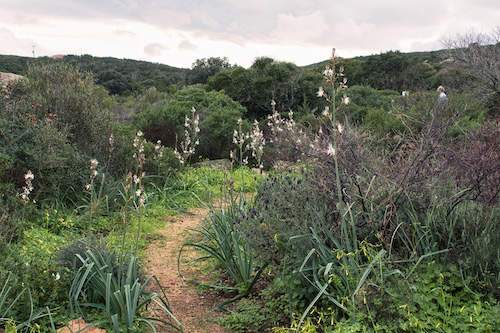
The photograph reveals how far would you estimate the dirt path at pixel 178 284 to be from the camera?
12.8 ft

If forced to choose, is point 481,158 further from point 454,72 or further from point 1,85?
point 454,72

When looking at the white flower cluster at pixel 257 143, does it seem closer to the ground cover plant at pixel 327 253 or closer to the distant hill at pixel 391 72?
the ground cover plant at pixel 327 253

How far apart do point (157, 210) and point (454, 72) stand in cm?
2744

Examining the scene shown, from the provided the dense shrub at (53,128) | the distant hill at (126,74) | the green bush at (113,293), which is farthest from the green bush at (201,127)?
the distant hill at (126,74)

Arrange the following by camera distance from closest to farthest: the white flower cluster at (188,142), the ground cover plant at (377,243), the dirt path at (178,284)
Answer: the ground cover plant at (377,243) < the dirt path at (178,284) < the white flower cluster at (188,142)

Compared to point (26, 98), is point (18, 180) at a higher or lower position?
lower

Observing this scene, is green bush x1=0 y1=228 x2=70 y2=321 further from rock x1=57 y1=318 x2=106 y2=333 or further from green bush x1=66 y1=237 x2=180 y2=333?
rock x1=57 y1=318 x2=106 y2=333

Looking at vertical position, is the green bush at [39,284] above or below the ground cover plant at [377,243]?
below

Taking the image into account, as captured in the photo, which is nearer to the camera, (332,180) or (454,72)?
(332,180)

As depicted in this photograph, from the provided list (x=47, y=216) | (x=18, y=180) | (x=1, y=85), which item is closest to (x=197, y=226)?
(x=47, y=216)

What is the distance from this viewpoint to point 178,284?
4758mm

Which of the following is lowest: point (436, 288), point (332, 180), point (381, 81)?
point (436, 288)

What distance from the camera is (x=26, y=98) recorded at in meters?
8.10

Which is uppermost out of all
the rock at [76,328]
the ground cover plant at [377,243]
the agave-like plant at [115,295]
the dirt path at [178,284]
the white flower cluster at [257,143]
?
the white flower cluster at [257,143]
